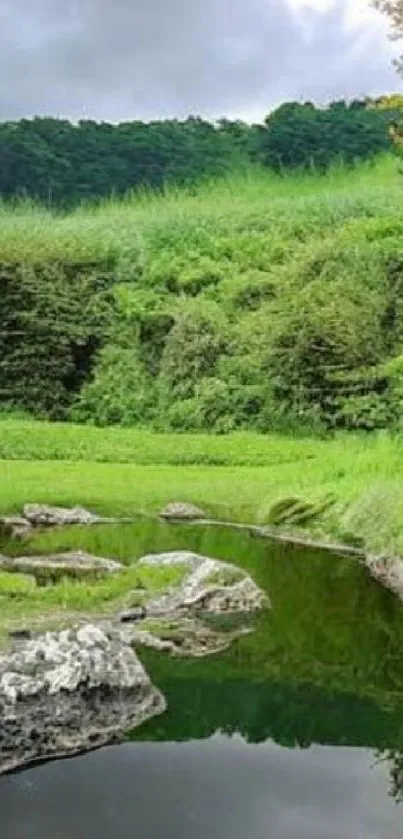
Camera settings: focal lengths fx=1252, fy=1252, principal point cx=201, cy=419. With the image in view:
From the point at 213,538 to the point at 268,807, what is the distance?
8820 mm

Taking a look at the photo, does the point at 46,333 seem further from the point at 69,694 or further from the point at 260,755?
the point at 260,755

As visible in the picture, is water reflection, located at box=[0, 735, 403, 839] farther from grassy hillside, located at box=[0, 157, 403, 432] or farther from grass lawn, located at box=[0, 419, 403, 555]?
grassy hillside, located at box=[0, 157, 403, 432]

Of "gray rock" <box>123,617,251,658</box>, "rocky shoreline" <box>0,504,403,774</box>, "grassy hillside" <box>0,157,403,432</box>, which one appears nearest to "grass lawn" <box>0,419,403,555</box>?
"grassy hillside" <box>0,157,403,432</box>

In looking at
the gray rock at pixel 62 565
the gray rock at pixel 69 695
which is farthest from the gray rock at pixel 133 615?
the gray rock at pixel 69 695

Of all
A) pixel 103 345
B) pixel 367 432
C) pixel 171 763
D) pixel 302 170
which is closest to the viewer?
pixel 171 763

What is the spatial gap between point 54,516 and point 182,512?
A: 1905 millimetres

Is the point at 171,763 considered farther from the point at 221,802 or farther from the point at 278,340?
the point at 278,340

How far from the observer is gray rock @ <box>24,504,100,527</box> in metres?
17.8

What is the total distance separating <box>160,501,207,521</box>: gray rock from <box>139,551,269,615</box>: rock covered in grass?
4.69m

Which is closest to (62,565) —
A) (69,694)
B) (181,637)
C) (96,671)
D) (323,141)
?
(181,637)

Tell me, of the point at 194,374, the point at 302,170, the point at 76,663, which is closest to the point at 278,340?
the point at 194,374

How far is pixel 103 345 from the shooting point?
102 feet

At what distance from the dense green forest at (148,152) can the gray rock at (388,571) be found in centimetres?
2781

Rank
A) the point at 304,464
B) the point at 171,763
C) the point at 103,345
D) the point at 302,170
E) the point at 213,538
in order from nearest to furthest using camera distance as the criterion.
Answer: the point at 171,763
the point at 213,538
the point at 304,464
the point at 103,345
the point at 302,170
